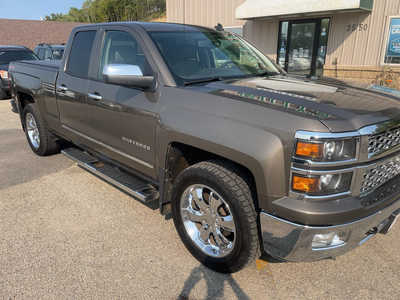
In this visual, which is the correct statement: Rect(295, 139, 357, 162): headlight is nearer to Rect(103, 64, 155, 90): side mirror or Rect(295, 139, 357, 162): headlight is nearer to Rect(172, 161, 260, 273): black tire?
Rect(172, 161, 260, 273): black tire

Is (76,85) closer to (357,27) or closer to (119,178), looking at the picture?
(119,178)

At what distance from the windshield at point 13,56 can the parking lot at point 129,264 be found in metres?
9.89

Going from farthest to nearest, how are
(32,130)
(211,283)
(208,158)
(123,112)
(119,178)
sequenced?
(32,130) < (119,178) < (123,112) < (208,158) < (211,283)

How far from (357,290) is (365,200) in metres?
0.81

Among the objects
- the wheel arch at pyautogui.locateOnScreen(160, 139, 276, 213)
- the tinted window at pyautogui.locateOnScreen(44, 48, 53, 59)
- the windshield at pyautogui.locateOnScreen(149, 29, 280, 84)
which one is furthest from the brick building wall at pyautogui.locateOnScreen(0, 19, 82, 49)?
the wheel arch at pyautogui.locateOnScreen(160, 139, 276, 213)

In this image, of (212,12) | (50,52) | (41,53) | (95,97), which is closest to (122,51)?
(95,97)

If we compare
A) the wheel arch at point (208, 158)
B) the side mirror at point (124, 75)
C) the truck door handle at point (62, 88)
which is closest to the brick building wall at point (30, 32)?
the truck door handle at point (62, 88)

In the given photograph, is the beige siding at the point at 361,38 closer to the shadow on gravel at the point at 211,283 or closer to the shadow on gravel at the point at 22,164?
the shadow on gravel at the point at 22,164

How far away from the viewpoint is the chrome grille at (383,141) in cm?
A: 209

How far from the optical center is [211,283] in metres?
2.57

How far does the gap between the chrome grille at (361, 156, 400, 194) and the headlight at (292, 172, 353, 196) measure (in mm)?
167

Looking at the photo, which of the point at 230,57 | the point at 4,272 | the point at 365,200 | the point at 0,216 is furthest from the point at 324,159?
the point at 0,216

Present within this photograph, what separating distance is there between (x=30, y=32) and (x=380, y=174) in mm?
41410

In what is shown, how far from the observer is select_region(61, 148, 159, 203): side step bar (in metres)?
3.12
